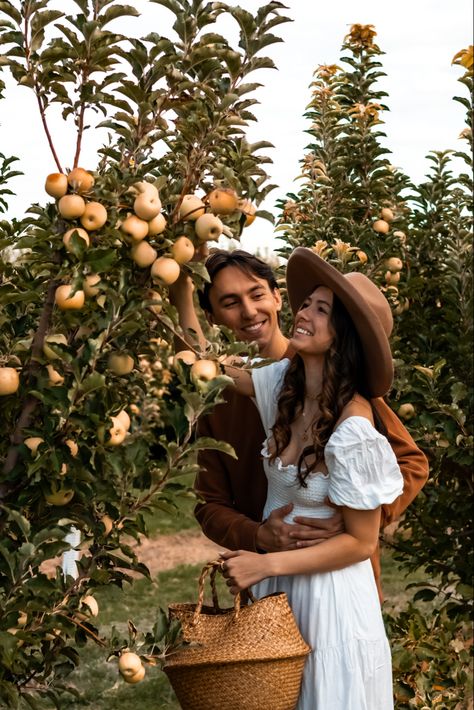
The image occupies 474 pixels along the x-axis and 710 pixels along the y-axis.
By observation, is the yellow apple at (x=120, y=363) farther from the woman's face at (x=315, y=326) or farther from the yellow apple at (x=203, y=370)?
the woman's face at (x=315, y=326)

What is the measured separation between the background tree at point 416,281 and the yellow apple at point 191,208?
7.00 feet

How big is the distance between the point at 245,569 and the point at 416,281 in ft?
8.12

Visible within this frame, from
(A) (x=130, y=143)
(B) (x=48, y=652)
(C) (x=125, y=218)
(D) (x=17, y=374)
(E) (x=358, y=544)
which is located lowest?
(B) (x=48, y=652)

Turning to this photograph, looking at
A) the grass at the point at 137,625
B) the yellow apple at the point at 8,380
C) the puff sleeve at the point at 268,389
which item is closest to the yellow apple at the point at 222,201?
the yellow apple at the point at 8,380

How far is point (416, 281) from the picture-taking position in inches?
186

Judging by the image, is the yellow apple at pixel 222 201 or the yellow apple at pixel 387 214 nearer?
the yellow apple at pixel 222 201

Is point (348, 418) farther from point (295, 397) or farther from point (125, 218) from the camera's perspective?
point (125, 218)

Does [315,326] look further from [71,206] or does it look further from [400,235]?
[400,235]

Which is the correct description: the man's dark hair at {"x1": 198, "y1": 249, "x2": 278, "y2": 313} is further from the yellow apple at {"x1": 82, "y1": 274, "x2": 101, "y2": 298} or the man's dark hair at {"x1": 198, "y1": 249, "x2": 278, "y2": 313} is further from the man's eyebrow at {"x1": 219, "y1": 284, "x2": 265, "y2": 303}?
the yellow apple at {"x1": 82, "y1": 274, "x2": 101, "y2": 298}

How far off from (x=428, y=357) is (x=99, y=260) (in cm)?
295

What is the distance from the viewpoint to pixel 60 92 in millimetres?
2408

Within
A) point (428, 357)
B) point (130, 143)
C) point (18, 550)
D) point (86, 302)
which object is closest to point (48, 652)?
point (18, 550)

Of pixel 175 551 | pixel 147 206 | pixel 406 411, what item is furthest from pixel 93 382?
pixel 175 551

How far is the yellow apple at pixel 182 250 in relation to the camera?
2281 mm
